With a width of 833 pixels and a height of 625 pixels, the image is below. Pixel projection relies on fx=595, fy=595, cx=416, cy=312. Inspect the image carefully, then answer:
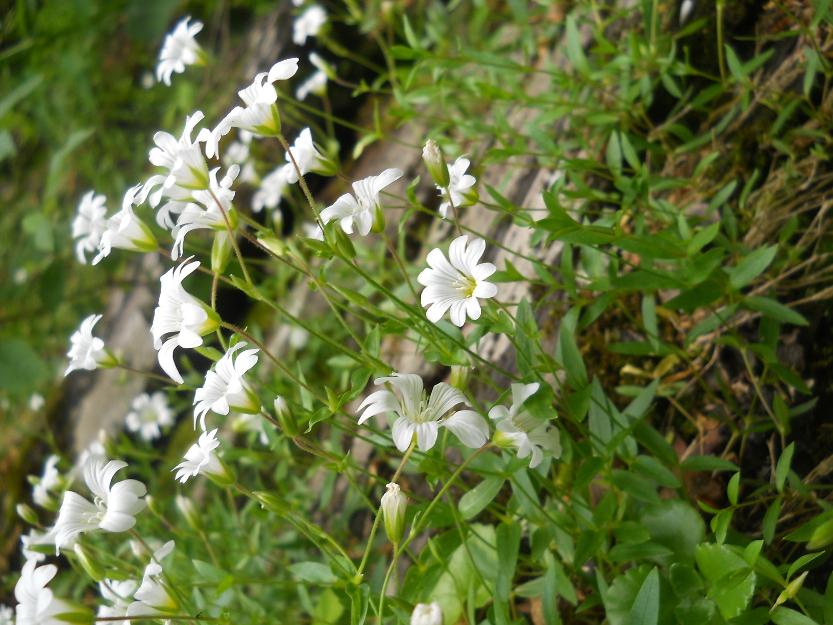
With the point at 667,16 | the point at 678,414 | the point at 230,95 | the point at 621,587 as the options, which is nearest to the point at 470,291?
the point at 621,587

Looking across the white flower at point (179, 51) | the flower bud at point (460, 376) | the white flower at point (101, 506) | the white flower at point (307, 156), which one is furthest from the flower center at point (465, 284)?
the white flower at point (179, 51)

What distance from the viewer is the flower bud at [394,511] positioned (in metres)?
0.75

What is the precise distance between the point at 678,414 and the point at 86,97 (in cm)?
294

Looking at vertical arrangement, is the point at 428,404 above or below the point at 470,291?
below

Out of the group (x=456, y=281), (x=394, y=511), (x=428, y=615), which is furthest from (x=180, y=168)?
(x=428, y=615)

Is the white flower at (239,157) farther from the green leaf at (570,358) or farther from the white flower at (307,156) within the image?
the green leaf at (570,358)

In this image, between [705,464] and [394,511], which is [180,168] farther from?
[705,464]

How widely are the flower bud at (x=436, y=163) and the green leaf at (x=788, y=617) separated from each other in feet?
2.36

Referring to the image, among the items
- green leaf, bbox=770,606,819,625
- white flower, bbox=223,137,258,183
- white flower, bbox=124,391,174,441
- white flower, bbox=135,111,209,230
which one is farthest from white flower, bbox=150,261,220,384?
white flower, bbox=124,391,174,441

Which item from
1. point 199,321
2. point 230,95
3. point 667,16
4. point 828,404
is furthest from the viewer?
point 230,95

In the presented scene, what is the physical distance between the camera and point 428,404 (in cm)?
83

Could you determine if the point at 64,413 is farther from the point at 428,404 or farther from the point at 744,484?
the point at 744,484

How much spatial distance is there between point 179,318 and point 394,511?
1.35 ft

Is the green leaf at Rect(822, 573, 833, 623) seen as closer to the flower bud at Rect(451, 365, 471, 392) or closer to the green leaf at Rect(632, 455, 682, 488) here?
the green leaf at Rect(632, 455, 682, 488)
